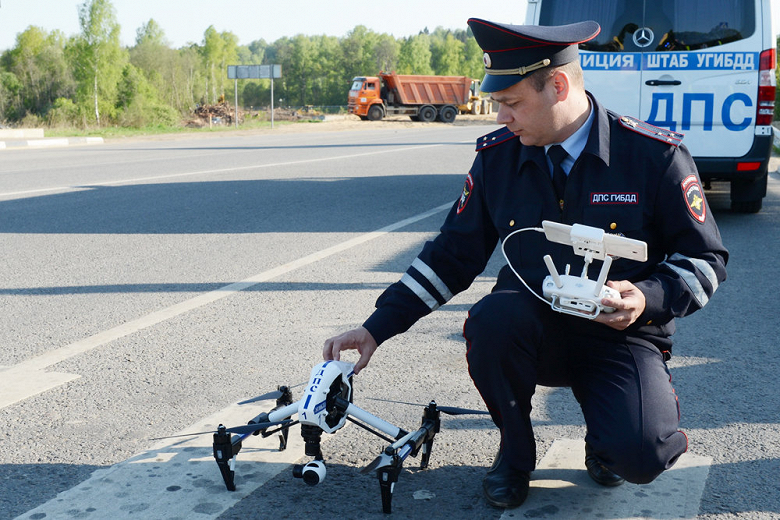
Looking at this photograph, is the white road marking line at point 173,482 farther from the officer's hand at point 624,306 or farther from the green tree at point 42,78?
the green tree at point 42,78

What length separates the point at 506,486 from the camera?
2623mm

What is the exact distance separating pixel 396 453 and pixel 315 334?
2057mm

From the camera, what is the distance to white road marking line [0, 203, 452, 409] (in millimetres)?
3625

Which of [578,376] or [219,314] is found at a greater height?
[578,376]

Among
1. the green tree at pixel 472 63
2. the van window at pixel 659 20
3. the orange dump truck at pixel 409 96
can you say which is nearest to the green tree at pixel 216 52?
the green tree at pixel 472 63

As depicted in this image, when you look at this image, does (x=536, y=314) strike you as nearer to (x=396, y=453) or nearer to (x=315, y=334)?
(x=396, y=453)

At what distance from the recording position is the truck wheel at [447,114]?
54.5 meters

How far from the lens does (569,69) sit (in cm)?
265

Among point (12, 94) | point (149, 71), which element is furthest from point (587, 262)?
point (149, 71)

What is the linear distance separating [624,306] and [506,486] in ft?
2.34

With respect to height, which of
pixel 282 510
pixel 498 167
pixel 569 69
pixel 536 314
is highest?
pixel 569 69

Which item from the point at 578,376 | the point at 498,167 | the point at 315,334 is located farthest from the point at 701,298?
the point at 315,334

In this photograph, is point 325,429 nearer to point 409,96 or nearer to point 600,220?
point 600,220

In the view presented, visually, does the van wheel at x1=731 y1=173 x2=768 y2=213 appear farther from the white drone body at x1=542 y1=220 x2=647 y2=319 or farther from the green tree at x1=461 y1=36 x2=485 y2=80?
the green tree at x1=461 y1=36 x2=485 y2=80
